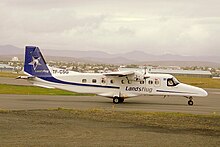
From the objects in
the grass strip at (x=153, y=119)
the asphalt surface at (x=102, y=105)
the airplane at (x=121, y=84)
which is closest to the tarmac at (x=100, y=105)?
the asphalt surface at (x=102, y=105)

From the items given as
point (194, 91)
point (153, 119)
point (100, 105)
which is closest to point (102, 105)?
point (100, 105)

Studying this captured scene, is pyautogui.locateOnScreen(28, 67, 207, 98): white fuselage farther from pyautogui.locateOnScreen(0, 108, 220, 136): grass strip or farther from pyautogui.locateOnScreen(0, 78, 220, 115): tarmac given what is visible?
pyautogui.locateOnScreen(0, 108, 220, 136): grass strip

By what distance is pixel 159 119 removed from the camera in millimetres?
24094

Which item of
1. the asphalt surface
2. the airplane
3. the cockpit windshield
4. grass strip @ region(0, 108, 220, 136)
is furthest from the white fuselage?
grass strip @ region(0, 108, 220, 136)

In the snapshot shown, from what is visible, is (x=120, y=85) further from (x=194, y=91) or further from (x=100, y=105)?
(x=194, y=91)

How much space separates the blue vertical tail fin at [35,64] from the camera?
38.9 metres

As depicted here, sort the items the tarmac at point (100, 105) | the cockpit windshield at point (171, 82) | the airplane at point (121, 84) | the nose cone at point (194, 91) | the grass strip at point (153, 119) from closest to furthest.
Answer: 1. the grass strip at point (153, 119)
2. the tarmac at point (100, 105)
3. the nose cone at point (194, 91)
4. the airplane at point (121, 84)
5. the cockpit windshield at point (171, 82)

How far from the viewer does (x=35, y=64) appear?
39.1 meters

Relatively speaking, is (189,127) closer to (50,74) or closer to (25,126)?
(25,126)

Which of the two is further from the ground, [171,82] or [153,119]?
[171,82]

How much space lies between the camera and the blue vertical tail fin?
3891 centimetres

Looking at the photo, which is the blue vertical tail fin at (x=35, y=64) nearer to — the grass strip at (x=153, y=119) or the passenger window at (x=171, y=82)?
the passenger window at (x=171, y=82)

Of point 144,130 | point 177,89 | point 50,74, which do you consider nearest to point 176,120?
point 144,130

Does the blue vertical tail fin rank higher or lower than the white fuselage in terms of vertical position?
higher
